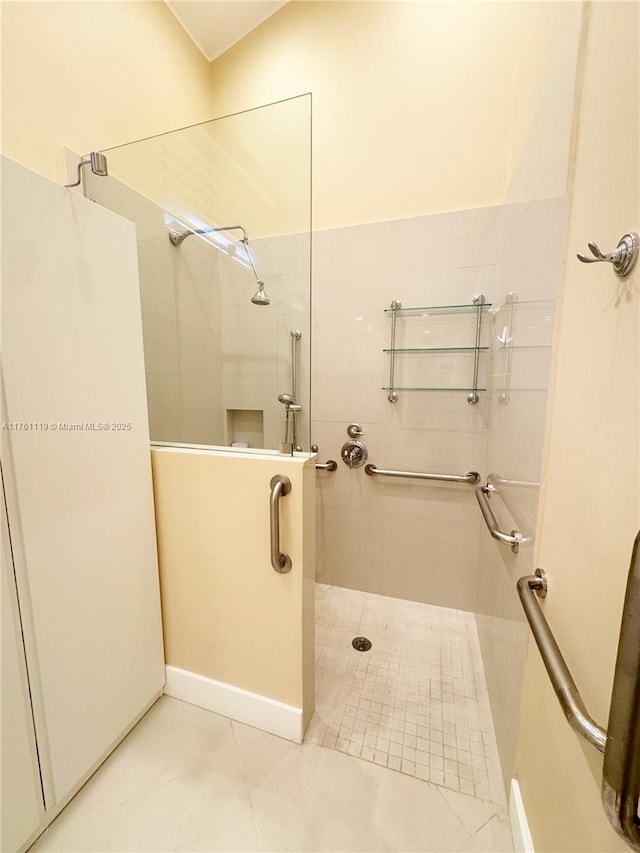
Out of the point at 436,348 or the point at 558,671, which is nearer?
the point at 558,671

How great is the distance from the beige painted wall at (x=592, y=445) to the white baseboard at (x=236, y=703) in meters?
0.81

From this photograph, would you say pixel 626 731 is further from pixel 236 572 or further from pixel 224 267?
pixel 224 267

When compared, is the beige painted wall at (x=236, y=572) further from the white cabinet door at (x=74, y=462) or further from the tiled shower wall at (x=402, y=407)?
the tiled shower wall at (x=402, y=407)

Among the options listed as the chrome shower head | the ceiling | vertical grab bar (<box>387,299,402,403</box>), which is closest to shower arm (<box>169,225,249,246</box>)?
the chrome shower head

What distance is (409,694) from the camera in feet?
4.87

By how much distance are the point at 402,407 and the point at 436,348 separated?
39 centimetres

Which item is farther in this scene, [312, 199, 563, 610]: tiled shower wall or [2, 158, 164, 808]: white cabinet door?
[312, 199, 563, 610]: tiled shower wall

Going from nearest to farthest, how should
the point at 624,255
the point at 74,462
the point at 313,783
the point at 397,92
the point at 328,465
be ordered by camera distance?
the point at 624,255
the point at 74,462
the point at 313,783
the point at 397,92
the point at 328,465

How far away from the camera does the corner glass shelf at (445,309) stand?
179cm

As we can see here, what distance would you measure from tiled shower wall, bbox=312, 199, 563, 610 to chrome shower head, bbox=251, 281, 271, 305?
0.51 m

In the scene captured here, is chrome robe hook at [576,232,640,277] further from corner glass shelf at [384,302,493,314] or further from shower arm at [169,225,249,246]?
shower arm at [169,225,249,246]

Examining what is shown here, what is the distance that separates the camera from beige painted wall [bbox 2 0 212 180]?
1202 millimetres

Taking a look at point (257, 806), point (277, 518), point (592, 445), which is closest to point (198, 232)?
point (277, 518)

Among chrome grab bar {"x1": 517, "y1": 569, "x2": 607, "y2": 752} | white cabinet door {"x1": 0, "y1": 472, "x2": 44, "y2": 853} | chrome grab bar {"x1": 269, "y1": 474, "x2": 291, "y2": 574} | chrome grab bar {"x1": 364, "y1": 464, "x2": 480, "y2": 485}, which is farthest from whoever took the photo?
chrome grab bar {"x1": 364, "y1": 464, "x2": 480, "y2": 485}
